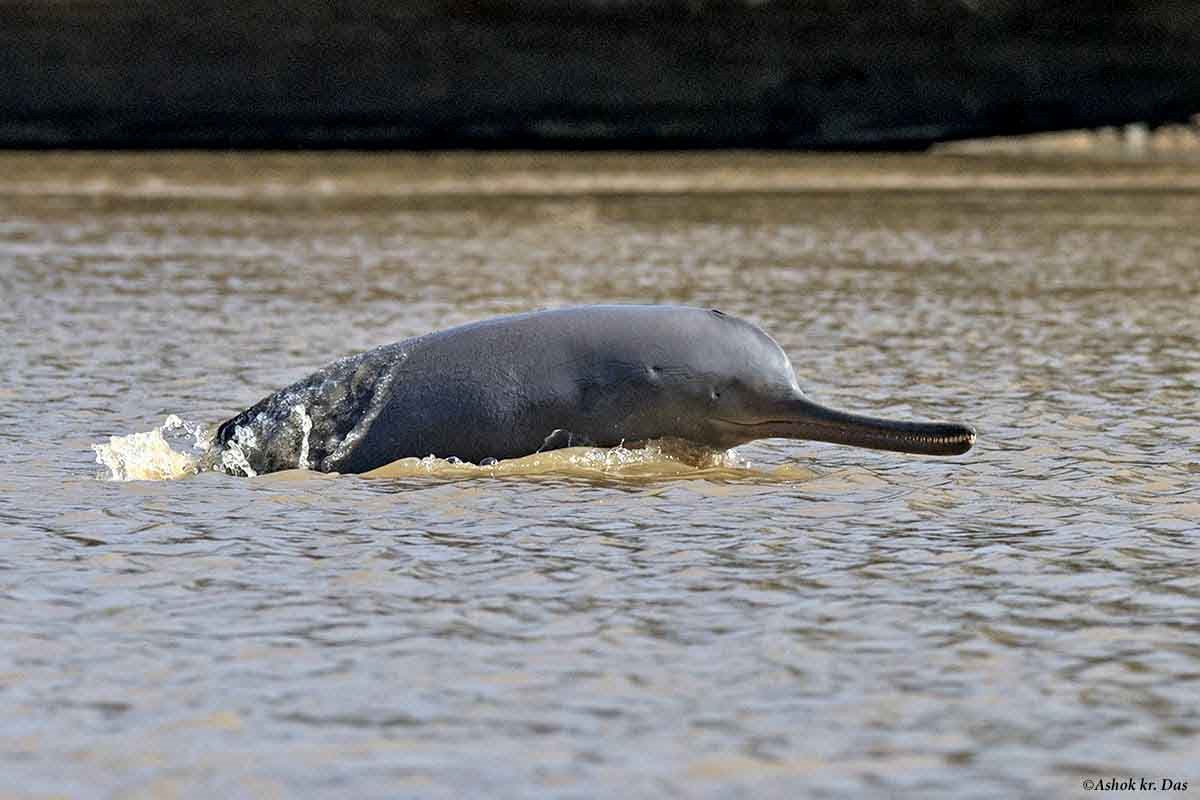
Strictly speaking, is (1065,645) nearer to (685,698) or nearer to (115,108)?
(685,698)

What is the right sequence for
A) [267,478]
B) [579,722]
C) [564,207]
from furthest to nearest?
[564,207], [267,478], [579,722]

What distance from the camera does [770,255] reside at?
20.7 metres

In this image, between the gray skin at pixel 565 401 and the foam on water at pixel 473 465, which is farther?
the gray skin at pixel 565 401

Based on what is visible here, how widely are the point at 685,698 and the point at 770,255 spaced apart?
1498cm

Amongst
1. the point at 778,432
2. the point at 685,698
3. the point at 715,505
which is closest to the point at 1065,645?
the point at 685,698

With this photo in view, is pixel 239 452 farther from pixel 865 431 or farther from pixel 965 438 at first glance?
pixel 965 438

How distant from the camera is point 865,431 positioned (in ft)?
30.6

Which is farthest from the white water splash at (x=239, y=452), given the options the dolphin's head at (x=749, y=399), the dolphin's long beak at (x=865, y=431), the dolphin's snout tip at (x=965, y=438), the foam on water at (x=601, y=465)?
the dolphin's snout tip at (x=965, y=438)

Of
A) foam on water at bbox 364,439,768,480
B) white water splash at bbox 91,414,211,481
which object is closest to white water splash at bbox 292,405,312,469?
foam on water at bbox 364,439,768,480

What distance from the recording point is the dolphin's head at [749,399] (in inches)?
373

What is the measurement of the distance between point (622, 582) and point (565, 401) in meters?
2.28

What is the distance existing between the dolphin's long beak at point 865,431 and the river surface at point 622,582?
188 mm

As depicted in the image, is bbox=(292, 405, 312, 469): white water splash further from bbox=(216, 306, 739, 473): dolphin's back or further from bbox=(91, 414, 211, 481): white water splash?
bbox=(91, 414, 211, 481): white water splash

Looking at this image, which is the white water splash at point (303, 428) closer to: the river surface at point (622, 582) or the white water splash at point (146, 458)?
the river surface at point (622, 582)
